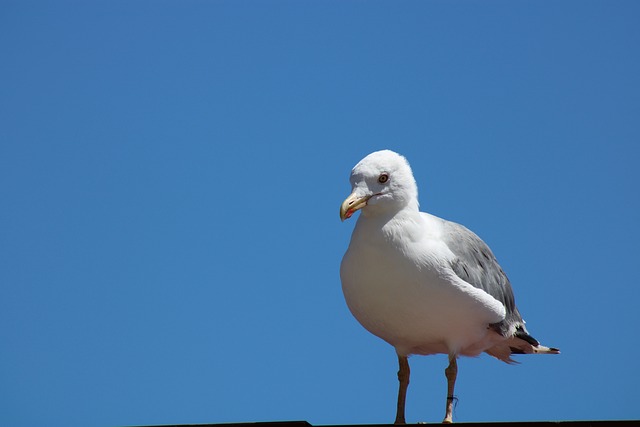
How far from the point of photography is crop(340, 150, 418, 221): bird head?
31.0 feet

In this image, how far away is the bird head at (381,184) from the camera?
9.45 m

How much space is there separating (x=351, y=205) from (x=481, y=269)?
4.88 feet

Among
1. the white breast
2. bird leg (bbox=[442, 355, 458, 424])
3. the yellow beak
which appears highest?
the yellow beak

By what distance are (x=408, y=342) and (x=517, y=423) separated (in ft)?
7.91

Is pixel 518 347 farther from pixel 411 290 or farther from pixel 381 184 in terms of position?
pixel 381 184

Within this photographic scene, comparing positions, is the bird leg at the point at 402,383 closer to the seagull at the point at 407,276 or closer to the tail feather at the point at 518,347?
the seagull at the point at 407,276

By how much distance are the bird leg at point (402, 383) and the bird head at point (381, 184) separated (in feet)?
4.67

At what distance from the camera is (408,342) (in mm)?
9836

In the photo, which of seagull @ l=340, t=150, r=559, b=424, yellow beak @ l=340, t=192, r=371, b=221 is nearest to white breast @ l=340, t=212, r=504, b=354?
seagull @ l=340, t=150, r=559, b=424

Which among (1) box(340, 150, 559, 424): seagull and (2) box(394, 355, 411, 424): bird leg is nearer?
(1) box(340, 150, 559, 424): seagull

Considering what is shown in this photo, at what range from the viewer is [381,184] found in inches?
376

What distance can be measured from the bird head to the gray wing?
21.5 inches

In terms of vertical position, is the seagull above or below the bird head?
below

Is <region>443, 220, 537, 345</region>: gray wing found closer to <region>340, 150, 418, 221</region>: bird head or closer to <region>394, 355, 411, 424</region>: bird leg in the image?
<region>340, 150, 418, 221</region>: bird head
